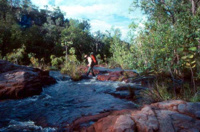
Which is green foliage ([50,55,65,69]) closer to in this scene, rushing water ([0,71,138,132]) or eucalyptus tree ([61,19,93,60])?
rushing water ([0,71,138,132])

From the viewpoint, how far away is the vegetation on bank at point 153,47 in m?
5.13

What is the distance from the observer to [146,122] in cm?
257

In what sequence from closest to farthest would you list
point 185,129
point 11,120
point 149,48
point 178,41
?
point 185,129 → point 11,120 → point 178,41 → point 149,48

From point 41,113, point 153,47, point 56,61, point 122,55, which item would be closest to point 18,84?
point 41,113

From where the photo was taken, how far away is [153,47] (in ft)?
20.0

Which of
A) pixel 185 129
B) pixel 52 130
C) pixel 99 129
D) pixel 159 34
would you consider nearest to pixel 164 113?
pixel 185 129

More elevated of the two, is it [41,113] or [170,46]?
[170,46]

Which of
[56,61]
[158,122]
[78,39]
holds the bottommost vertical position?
[158,122]

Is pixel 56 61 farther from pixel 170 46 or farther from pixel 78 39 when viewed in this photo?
pixel 78 39

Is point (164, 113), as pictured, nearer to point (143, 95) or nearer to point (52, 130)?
point (52, 130)

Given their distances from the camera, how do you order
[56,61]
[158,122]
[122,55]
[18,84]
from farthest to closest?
[122,55], [56,61], [18,84], [158,122]

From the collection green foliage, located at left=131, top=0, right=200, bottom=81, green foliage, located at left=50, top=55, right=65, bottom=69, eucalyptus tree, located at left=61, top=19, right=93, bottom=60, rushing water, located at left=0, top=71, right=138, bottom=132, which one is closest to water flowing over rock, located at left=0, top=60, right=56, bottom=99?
rushing water, located at left=0, top=71, right=138, bottom=132

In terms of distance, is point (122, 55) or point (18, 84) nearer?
point (18, 84)

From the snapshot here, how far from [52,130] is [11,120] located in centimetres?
148
